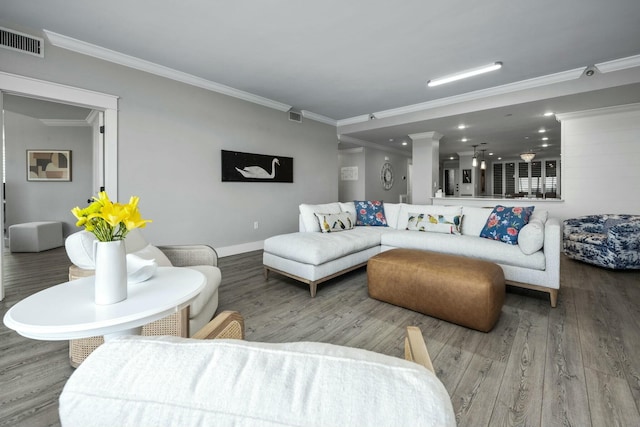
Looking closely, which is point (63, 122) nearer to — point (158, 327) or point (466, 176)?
point (158, 327)

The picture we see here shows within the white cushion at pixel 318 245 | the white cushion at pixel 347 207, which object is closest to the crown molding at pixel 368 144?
the white cushion at pixel 347 207

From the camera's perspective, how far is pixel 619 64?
3.39 meters

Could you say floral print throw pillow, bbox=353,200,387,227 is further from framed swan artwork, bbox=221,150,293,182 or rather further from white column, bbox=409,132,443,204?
white column, bbox=409,132,443,204

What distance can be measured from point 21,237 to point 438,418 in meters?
6.61

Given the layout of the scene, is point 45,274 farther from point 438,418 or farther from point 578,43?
point 578,43

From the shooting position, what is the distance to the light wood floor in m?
1.38

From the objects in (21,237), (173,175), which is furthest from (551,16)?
(21,237)

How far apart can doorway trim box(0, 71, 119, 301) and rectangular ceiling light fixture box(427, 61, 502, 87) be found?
4082 mm

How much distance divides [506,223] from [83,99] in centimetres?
472

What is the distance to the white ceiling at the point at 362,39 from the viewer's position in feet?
8.13

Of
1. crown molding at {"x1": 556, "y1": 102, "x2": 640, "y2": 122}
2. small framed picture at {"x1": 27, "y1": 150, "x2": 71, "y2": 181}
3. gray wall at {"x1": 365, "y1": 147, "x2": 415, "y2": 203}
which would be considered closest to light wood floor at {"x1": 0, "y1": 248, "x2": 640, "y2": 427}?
crown molding at {"x1": 556, "y1": 102, "x2": 640, "y2": 122}

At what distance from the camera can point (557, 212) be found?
4.90m

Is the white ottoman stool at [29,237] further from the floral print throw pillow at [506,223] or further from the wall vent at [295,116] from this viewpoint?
the floral print throw pillow at [506,223]

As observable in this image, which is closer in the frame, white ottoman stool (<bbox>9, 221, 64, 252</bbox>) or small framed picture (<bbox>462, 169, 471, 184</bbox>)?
white ottoman stool (<bbox>9, 221, 64, 252</bbox>)
